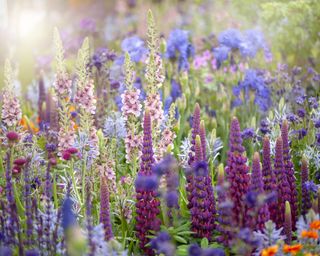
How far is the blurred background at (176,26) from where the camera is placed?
5.96m

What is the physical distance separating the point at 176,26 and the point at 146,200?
6934mm

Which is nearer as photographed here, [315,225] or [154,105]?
[315,225]

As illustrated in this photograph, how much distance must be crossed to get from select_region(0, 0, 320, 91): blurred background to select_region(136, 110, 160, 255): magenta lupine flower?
205cm

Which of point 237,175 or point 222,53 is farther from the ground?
point 222,53

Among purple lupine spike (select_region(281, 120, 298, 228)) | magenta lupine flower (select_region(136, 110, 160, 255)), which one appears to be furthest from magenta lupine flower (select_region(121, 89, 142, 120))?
purple lupine spike (select_region(281, 120, 298, 228))

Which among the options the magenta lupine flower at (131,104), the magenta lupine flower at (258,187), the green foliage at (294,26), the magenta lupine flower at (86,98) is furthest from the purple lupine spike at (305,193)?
the green foliage at (294,26)

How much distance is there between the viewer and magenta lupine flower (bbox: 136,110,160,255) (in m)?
3.14

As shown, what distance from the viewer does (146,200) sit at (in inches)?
125

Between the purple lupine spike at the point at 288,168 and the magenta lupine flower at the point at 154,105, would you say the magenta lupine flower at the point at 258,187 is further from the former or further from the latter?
the magenta lupine flower at the point at 154,105

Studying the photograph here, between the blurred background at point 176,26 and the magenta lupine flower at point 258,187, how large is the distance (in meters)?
2.59

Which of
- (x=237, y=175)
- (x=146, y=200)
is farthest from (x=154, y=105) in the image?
(x=237, y=175)

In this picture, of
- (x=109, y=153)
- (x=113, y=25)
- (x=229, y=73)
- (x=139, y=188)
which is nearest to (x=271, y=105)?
(x=229, y=73)

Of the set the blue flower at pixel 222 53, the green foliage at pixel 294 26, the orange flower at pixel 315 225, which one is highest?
the green foliage at pixel 294 26

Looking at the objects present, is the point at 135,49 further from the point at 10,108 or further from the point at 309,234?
the point at 309,234
